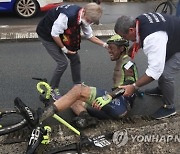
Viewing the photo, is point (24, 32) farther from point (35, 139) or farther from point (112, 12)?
point (35, 139)

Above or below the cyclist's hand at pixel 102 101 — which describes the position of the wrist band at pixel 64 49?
above

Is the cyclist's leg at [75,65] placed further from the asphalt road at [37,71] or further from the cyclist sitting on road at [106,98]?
the cyclist sitting on road at [106,98]

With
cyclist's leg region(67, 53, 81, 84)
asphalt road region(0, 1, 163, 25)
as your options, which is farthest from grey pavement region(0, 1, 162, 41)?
cyclist's leg region(67, 53, 81, 84)

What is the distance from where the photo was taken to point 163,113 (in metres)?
4.49

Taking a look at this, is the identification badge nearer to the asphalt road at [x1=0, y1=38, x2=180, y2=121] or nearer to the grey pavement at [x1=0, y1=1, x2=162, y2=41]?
the asphalt road at [x1=0, y1=38, x2=180, y2=121]

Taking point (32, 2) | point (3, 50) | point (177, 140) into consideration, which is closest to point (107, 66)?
point (3, 50)

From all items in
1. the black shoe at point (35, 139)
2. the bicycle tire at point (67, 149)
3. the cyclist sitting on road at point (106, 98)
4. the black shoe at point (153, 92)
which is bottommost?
the black shoe at point (153, 92)

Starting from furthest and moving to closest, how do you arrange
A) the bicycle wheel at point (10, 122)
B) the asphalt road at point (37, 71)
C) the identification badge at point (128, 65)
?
the asphalt road at point (37, 71), the identification badge at point (128, 65), the bicycle wheel at point (10, 122)

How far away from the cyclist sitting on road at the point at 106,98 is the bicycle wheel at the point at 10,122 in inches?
9.8

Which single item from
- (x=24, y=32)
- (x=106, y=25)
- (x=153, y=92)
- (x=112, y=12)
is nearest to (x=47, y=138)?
(x=153, y=92)

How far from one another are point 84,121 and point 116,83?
794mm

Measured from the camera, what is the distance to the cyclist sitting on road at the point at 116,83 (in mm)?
4141

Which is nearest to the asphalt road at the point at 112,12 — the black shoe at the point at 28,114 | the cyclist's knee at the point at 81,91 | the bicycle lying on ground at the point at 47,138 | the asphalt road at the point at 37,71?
the asphalt road at the point at 37,71

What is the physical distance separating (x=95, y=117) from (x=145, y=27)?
137 cm
